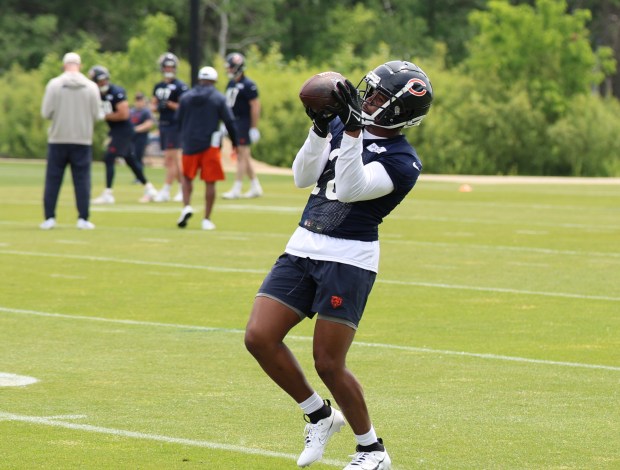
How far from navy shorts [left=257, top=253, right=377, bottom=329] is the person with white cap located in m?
11.6

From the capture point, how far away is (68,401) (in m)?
7.74

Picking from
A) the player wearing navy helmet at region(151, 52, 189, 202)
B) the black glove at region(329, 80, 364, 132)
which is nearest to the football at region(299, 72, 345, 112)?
the black glove at region(329, 80, 364, 132)

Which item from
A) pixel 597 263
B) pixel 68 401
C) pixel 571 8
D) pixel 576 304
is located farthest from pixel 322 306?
pixel 571 8

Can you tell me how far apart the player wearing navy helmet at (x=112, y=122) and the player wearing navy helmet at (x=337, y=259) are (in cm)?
1627

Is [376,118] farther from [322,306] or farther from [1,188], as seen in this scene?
[1,188]

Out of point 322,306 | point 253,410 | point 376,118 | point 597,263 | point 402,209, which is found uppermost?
point 376,118

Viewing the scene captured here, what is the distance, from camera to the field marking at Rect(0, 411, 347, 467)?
6.62m

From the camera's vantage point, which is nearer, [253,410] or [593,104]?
[253,410]

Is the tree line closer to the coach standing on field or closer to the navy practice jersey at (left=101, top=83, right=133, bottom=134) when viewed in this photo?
the navy practice jersey at (left=101, top=83, right=133, bottom=134)

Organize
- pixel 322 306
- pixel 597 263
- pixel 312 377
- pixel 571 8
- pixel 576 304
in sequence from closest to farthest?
1. pixel 322 306
2. pixel 312 377
3. pixel 576 304
4. pixel 597 263
5. pixel 571 8

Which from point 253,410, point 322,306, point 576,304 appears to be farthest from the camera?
point 576,304

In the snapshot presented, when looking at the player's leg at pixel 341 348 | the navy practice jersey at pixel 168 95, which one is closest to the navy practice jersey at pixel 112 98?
the navy practice jersey at pixel 168 95

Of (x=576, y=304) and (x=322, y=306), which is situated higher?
(x=322, y=306)

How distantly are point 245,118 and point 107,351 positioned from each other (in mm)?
15300
